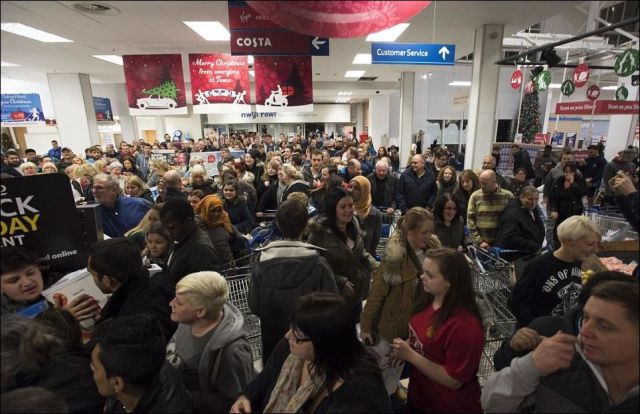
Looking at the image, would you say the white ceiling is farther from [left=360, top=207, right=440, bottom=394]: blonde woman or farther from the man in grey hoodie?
the man in grey hoodie

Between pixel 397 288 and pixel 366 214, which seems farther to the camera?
pixel 366 214

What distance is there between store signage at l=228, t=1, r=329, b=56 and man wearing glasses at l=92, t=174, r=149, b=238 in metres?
2.06

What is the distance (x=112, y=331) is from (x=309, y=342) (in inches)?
35.8

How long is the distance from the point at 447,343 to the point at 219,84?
675 centimetres

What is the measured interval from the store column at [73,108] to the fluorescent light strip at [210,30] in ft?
23.2

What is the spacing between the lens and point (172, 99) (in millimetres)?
6738

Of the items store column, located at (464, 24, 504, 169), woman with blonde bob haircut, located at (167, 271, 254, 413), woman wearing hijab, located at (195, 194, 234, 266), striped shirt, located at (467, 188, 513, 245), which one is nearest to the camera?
woman with blonde bob haircut, located at (167, 271, 254, 413)

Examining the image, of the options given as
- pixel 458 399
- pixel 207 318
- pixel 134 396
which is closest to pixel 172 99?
pixel 207 318

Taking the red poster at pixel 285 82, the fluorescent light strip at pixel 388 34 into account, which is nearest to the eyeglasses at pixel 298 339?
the red poster at pixel 285 82

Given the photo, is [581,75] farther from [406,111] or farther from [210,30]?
[406,111]

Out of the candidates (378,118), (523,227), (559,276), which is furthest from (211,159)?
(378,118)

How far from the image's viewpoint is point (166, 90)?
22.0 feet

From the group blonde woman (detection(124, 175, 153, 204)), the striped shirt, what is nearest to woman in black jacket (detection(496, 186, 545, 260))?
the striped shirt

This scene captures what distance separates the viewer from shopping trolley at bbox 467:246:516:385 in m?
2.75
